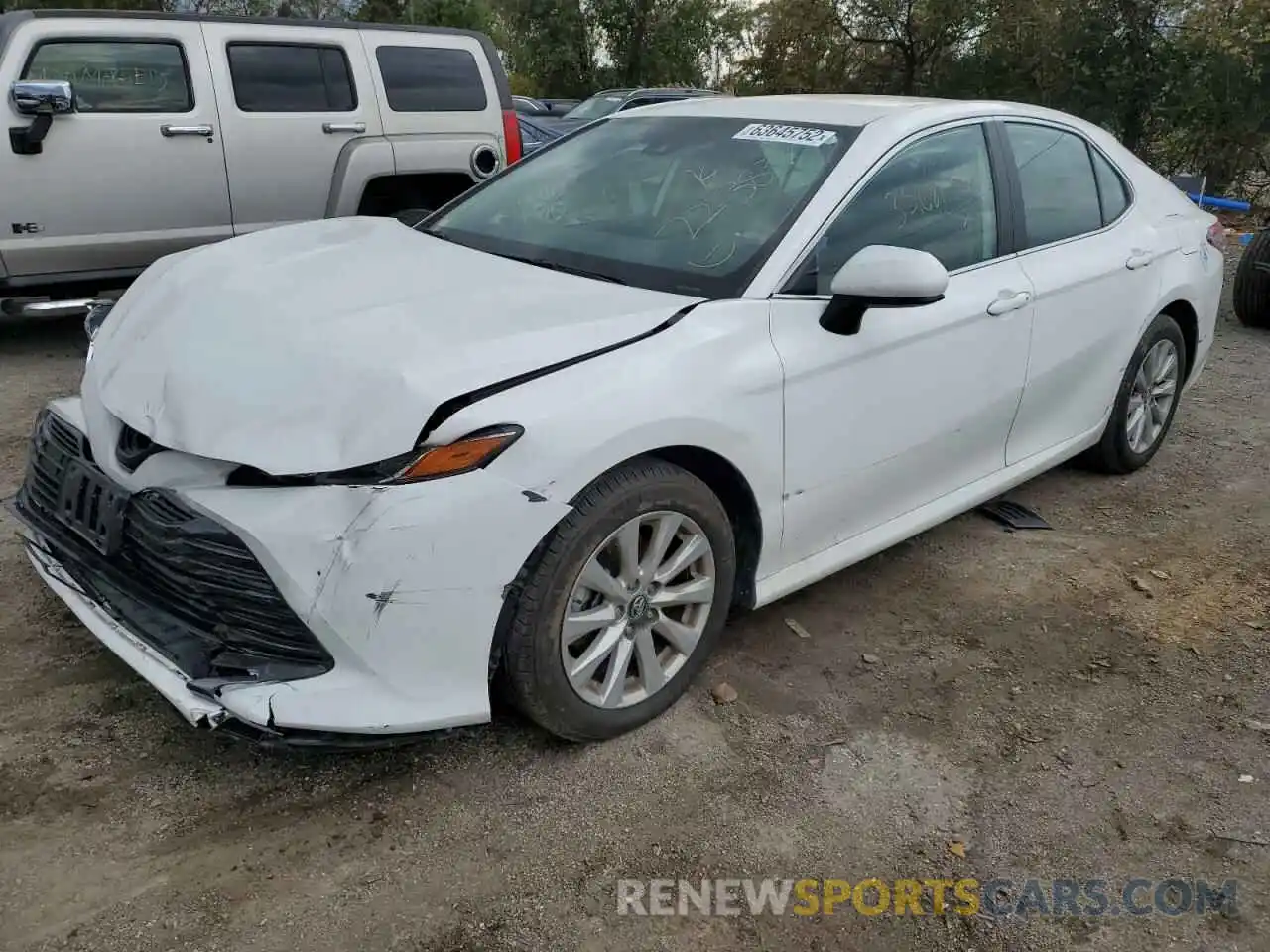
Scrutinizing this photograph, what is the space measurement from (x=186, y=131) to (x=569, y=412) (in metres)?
4.91

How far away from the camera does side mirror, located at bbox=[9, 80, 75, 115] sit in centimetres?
561

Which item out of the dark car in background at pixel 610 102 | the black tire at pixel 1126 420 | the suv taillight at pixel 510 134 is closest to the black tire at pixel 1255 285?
the black tire at pixel 1126 420

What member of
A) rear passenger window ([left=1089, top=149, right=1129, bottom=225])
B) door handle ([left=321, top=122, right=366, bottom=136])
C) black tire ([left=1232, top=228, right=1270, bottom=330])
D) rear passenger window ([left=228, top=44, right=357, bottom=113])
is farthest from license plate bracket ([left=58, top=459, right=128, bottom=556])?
black tire ([left=1232, top=228, right=1270, bottom=330])

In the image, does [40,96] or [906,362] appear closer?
[906,362]

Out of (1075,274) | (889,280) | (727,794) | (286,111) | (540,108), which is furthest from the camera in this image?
(540,108)

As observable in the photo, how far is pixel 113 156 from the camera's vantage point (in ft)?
20.1

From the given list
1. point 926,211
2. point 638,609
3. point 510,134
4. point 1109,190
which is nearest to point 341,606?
point 638,609

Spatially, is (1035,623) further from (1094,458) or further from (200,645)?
(200,645)

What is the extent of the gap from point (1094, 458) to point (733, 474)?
8.65 feet

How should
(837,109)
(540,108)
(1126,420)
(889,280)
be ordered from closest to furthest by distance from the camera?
(889,280)
(837,109)
(1126,420)
(540,108)

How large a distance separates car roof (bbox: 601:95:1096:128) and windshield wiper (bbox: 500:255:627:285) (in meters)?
0.92

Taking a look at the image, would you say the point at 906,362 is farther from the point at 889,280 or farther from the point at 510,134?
the point at 510,134

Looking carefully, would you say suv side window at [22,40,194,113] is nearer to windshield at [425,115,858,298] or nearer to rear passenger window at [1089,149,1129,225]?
windshield at [425,115,858,298]

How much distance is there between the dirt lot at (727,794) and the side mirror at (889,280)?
115cm
